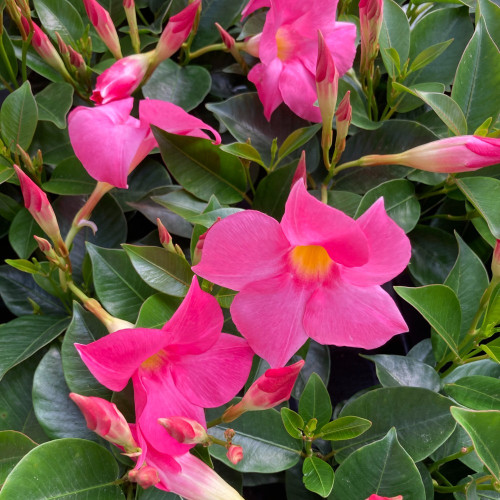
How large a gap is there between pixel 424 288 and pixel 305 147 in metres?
0.27

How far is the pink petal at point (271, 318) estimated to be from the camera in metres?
0.52

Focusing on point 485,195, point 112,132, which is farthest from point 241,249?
point 485,195

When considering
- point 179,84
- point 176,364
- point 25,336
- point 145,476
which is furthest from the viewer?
point 179,84

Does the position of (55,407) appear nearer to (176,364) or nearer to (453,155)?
(176,364)

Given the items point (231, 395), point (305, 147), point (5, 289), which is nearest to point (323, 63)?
point (305, 147)

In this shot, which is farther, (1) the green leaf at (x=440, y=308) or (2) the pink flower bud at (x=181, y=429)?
(1) the green leaf at (x=440, y=308)

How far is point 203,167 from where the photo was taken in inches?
27.3

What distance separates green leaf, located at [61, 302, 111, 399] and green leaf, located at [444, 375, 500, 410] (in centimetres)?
38

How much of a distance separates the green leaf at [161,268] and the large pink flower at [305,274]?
A: 10 centimetres

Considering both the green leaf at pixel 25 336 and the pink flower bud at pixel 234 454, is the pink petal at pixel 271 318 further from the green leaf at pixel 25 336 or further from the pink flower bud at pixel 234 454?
the green leaf at pixel 25 336

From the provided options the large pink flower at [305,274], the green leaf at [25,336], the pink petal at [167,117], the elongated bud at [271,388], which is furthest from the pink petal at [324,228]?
the green leaf at [25,336]

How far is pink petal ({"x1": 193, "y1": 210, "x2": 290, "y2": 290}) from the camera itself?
18.9 inches

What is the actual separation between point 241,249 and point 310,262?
104 mm

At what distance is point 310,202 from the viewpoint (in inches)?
17.4
